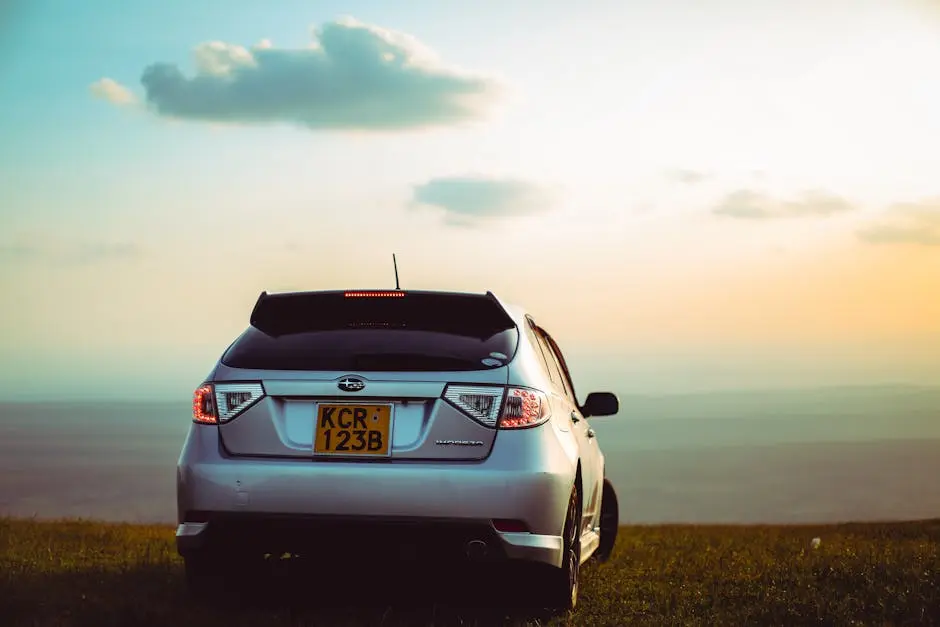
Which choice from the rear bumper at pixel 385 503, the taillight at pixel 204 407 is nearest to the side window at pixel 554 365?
the rear bumper at pixel 385 503

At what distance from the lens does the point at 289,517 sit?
251 inches

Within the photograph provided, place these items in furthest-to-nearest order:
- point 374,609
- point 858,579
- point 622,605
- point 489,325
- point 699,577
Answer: point 699,577, point 858,579, point 622,605, point 374,609, point 489,325

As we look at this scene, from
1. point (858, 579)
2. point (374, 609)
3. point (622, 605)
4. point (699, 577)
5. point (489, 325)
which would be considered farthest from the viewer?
point (699, 577)

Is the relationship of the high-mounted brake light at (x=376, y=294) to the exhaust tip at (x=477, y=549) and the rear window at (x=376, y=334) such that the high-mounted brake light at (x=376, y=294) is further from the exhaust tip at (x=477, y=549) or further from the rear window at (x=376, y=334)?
the exhaust tip at (x=477, y=549)

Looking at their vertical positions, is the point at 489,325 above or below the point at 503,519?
above

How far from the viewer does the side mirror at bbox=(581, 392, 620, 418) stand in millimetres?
9141

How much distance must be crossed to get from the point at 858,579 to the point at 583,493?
2291 mm

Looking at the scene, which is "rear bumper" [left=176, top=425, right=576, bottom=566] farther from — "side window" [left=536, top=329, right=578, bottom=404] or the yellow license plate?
"side window" [left=536, top=329, right=578, bottom=404]

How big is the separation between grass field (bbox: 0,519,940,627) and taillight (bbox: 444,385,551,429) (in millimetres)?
1218

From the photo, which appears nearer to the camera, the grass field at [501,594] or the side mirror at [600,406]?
the grass field at [501,594]

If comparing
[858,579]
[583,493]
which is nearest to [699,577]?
[858,579]

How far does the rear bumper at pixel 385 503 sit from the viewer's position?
247 inches

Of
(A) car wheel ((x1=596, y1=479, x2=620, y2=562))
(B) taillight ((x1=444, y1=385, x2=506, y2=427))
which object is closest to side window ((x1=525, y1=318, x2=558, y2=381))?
(B) taillight ((x1=444, y1=385, x2=506, y2=427))

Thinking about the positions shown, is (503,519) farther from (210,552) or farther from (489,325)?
(210,552)
